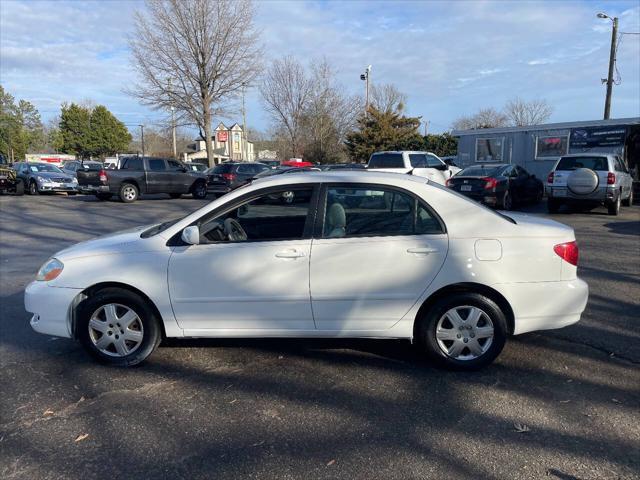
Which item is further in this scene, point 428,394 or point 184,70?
point 184,70

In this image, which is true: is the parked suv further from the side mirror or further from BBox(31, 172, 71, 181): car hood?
BBox(31, 172, 71, 181): car hood

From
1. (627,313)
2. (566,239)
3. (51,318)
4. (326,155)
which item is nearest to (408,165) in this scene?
(627,313)

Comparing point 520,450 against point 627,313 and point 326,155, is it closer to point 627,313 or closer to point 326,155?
point 627,313

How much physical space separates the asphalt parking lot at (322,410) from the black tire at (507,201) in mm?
10440

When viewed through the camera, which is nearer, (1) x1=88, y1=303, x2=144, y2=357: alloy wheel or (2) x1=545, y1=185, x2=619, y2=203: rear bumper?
(1) x1=88, y1=303, x2=144, y2=357: alloy wheel

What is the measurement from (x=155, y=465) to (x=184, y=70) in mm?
29963

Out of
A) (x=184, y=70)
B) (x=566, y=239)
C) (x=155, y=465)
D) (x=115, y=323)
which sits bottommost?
(x=155, y=465)

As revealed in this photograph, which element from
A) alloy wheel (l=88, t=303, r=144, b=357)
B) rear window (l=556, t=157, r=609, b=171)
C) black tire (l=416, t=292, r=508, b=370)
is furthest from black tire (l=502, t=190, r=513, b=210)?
alloy wheel (l=88, t=303, r=144, b=357)

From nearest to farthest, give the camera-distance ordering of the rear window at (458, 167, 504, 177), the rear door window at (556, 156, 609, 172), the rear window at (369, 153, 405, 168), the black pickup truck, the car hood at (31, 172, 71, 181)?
1. the rear door window at (556, 156, 609, 172)
2. the rear window at (458, 167, 504, 177)
3. the rear window at (369, 153, 405, 168)
4. the black pickup truck
5. the car hood at (31, 172, 71, 181)

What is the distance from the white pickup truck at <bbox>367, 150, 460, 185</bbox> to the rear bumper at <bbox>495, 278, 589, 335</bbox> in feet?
40.4

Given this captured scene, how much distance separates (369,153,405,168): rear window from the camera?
16.7 metres

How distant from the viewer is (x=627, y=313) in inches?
214

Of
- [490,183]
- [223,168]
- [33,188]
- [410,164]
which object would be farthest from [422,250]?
[33,188]

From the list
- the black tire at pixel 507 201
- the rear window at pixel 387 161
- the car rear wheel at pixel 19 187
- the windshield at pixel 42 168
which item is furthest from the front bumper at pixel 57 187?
the black tire at pixel 507 201
